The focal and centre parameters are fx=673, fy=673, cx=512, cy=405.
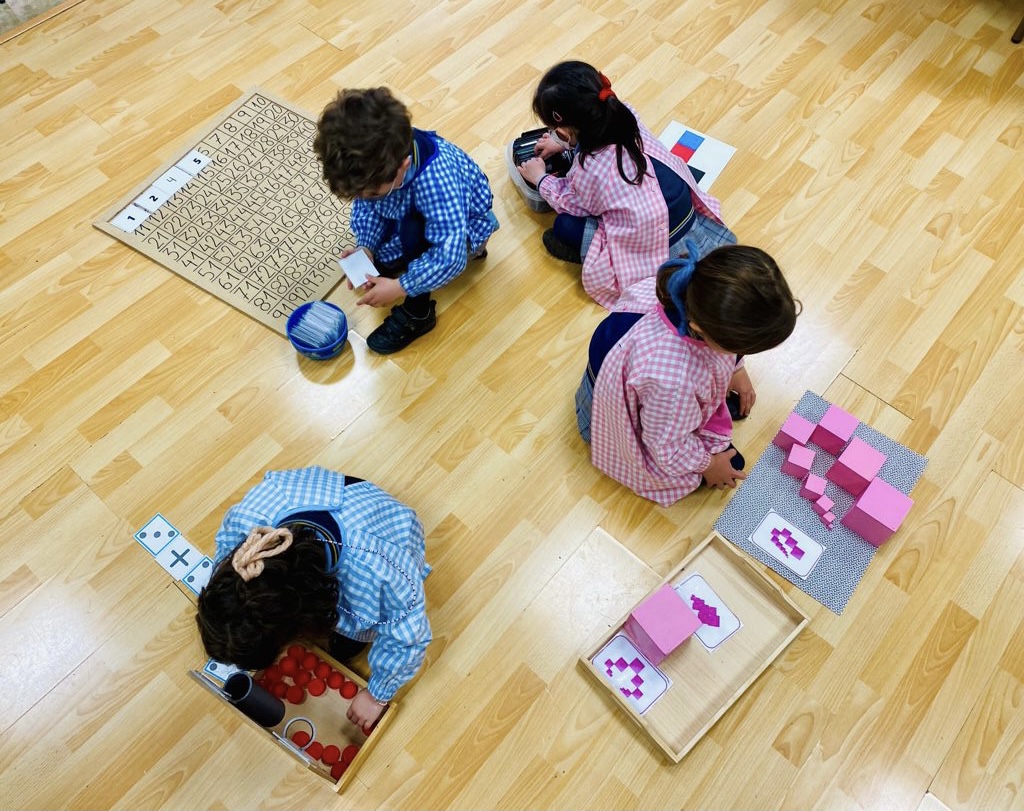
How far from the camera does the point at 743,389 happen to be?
1.60 meters

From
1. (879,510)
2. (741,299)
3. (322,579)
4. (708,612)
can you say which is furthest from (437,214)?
(879,510)

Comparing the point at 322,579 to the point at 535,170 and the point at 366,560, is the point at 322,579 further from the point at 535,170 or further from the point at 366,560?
the point at 535,170

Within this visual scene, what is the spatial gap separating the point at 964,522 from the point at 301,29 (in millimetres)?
2451

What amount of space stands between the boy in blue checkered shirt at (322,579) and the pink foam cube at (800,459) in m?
0.85

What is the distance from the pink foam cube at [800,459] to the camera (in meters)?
1.53

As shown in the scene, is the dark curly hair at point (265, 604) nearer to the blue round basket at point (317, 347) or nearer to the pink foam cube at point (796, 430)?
the blue round basket at point (317, 347)

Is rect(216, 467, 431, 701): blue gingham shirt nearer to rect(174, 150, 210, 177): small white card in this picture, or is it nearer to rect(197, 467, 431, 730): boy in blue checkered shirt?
rect(197, 467, 431, 730): boy in blue checkered shirt

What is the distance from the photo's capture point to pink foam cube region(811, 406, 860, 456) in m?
1.53

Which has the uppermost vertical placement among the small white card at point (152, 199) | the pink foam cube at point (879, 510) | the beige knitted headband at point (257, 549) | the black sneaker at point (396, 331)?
the small white card at point (152, 199)

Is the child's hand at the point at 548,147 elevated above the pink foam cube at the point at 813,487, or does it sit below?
above

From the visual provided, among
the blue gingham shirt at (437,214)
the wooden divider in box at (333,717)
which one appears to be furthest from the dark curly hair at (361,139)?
the wooden divider in box at (333,717)

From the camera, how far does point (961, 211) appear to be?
1935mm

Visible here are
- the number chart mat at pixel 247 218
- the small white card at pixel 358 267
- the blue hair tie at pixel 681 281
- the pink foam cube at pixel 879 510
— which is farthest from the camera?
the number chart mat at pixel 247 218

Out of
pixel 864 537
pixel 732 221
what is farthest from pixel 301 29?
pixel 864 537
